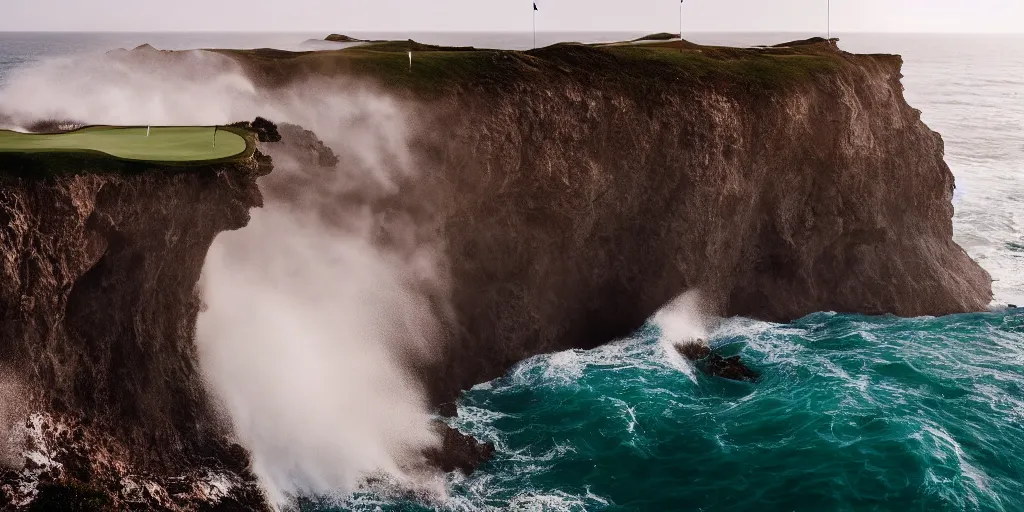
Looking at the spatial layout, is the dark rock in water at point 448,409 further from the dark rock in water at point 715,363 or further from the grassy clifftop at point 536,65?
the grassy clifftop at point 536,65

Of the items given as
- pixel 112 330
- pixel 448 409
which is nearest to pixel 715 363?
pixel 448 409

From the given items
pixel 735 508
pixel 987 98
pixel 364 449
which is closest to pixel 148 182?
pixel 364 449

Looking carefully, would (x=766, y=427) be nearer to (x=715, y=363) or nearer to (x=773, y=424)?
(x=773, y=424)

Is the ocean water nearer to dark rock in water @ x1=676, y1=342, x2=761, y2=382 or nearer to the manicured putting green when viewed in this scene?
dark rock in water @ x1=676, y1=342, x2=761, y2=382

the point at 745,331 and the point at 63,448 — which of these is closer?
the point at 63,448

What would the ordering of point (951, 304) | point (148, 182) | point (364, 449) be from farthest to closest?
point (951, 304)
point (364, 449)
point (148, 182)

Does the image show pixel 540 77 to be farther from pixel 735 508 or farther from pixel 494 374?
pixel 735 508
